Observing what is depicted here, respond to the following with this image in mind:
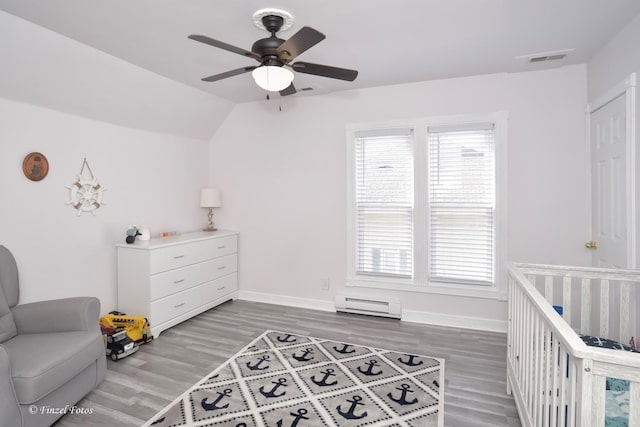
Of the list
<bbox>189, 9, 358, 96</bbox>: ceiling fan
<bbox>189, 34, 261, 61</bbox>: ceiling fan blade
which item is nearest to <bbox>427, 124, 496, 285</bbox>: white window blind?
<bbox>189, 9, 358, 96</bbox>: ceiling fan

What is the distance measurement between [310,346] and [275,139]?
8.32 feet

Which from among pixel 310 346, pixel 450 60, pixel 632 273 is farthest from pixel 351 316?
pixel 450 60

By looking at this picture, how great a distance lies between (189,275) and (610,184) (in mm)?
4006

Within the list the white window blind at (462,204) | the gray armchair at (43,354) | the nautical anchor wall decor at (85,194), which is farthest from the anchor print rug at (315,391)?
the nautical anchor wall decor at (85,194)

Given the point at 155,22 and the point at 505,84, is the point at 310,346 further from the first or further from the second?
the point at 505,84

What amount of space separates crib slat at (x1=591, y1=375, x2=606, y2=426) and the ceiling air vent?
2809mm

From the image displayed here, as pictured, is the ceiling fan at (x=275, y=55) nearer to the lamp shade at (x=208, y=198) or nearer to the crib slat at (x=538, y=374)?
the crib slat at (x=538, y=374)

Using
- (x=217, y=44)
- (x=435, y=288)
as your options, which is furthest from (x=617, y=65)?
(x=217, y=44)

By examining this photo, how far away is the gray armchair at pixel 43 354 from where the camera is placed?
1742 millimetres

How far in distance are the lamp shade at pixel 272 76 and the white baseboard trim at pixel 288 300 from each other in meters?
2.71

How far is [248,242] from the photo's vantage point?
14.6 feet

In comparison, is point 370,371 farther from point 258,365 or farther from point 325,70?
point 325,70

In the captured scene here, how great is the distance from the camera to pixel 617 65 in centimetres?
254

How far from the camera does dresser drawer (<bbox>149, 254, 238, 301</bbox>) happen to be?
3.25 m
